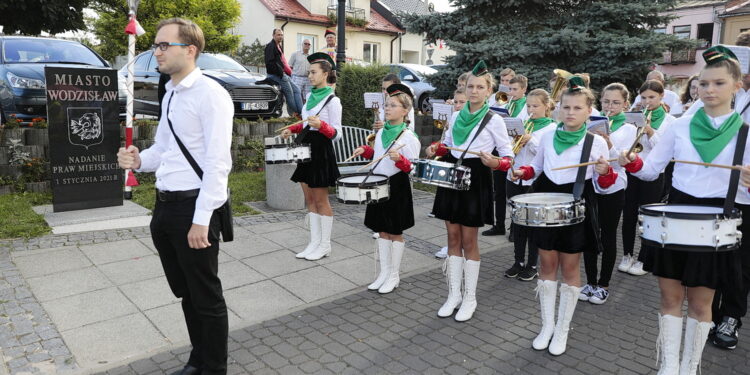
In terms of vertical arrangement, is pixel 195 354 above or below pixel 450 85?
below

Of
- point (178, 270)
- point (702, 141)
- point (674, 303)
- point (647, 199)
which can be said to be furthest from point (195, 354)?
point (647, 199)

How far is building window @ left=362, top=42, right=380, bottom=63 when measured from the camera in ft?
142

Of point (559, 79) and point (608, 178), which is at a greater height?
point (559, 79)

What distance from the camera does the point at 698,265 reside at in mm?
3498

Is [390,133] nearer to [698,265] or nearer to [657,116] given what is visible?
Answer: [698,265]

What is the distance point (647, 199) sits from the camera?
6203 mm

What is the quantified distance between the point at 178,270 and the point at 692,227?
120 inches

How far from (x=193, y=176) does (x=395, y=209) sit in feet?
7.77

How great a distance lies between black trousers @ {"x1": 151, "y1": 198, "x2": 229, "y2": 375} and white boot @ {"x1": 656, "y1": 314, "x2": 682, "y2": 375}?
9.27 ft

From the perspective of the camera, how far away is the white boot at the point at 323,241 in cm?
641

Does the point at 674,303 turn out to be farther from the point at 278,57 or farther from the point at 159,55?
the point at 278,57

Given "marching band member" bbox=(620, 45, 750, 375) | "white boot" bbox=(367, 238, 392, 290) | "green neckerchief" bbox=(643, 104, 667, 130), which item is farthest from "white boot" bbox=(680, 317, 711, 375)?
"green neckerchief" bbox=(643, 104, 667, 130)

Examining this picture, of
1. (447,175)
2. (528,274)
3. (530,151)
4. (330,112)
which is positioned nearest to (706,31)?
(530,151)

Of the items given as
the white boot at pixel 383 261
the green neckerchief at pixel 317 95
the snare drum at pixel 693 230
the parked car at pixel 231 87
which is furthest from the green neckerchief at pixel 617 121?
the parked car at pixel 231 87
